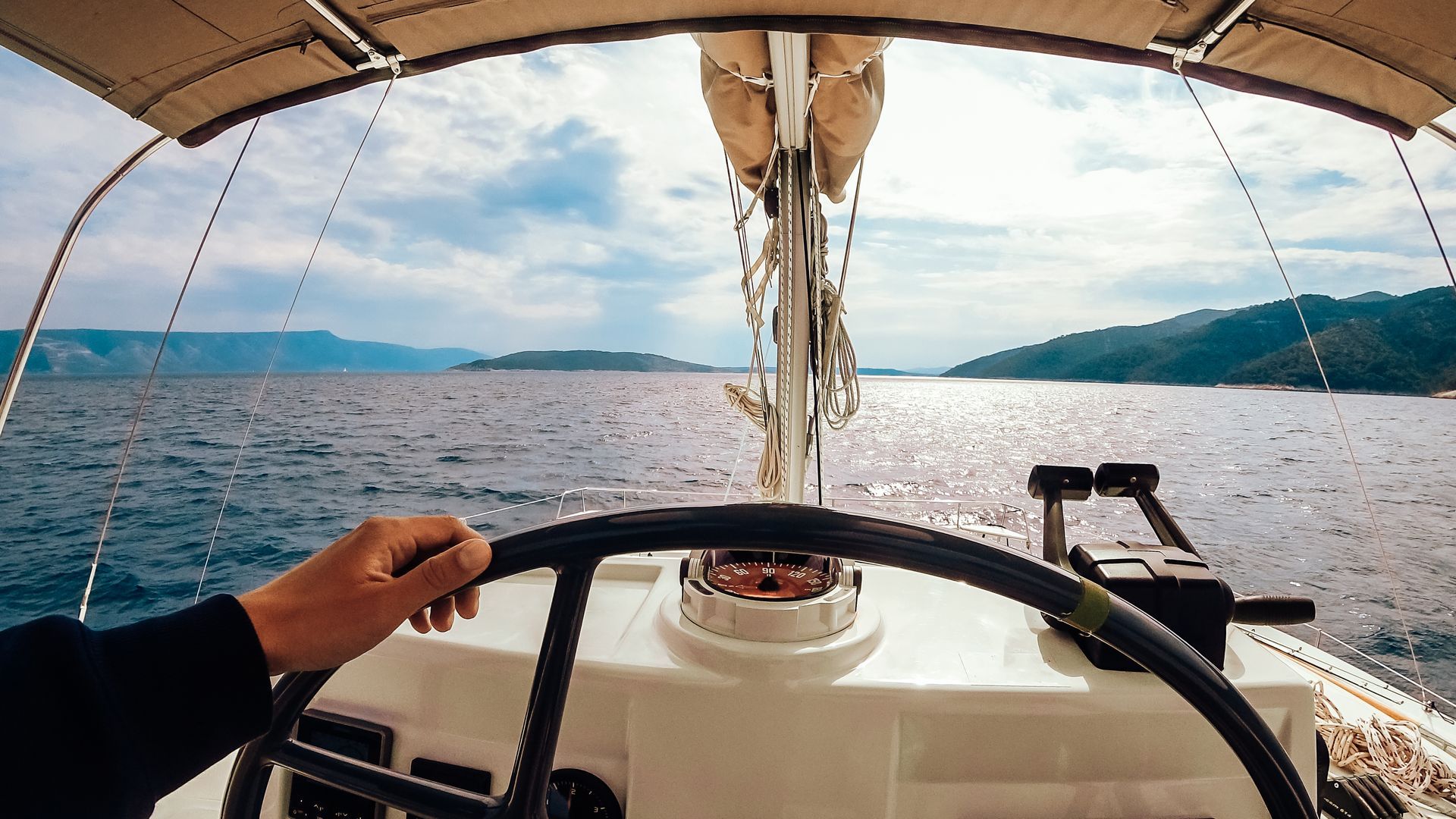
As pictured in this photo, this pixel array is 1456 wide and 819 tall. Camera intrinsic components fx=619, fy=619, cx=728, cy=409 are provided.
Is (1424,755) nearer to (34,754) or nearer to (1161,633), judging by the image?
(1161,633)

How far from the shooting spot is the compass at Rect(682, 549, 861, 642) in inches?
30.2

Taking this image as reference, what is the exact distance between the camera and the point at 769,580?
0.88 meters

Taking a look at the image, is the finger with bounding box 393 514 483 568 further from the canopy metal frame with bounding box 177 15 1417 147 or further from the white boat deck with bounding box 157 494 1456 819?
the canopy metal frame with bounding box 177 15 1417 147

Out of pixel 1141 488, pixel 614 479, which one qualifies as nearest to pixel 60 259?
pixel 1141 488

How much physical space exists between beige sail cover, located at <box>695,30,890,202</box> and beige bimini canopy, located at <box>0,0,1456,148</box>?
0.26 m

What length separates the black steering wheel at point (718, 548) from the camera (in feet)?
1.21

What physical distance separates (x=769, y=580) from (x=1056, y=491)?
470mm

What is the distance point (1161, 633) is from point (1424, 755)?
6.26 feet

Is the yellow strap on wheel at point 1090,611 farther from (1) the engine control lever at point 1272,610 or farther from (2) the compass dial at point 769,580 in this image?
(1) the engine control lever at point 1272,610

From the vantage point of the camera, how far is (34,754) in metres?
0.29

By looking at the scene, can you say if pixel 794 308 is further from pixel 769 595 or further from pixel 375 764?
pixel 375 764

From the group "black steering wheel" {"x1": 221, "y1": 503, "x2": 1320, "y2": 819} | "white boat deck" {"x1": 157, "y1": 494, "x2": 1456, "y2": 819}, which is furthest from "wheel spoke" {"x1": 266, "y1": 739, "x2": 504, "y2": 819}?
"white boat deck" {"x1": 157, "y1": 494, "x2": 1456, "y2": 819}

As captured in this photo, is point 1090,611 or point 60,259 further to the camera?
point 60,259

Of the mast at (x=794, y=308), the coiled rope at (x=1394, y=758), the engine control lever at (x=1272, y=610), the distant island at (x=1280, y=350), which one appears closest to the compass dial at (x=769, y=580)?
the engine control lever at (x=1272, y=610)
